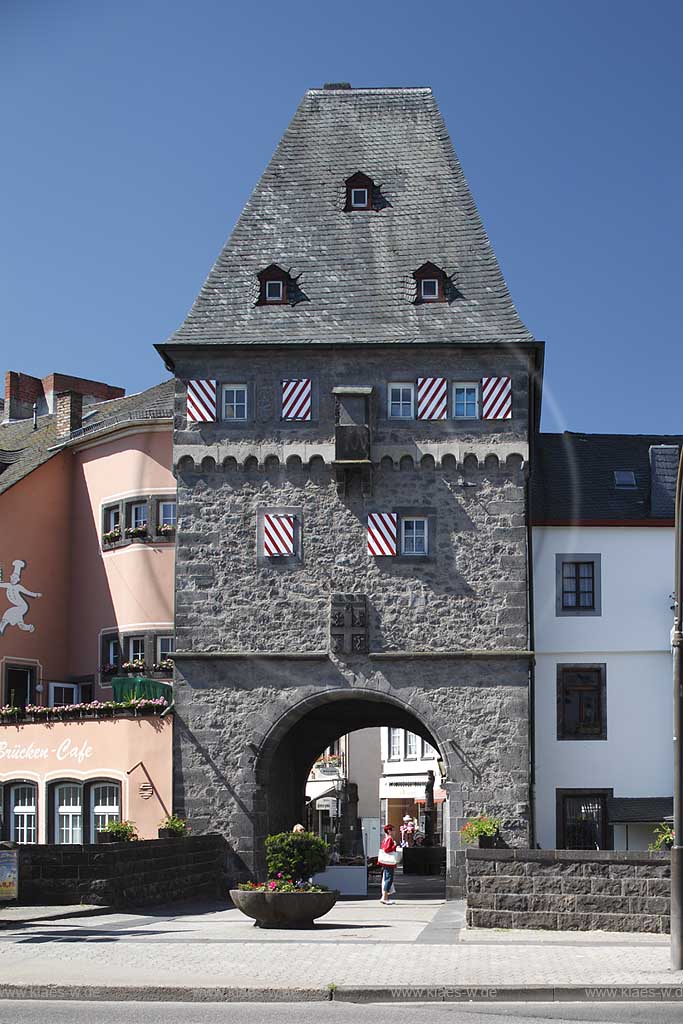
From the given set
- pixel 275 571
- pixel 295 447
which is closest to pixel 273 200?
pixel 295 447

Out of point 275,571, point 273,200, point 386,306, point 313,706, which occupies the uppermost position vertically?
point 273,200

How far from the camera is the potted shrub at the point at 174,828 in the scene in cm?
3112

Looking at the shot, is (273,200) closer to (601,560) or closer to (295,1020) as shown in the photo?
(601,560)

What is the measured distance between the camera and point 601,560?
1347 inches

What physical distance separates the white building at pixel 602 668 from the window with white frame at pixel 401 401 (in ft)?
12.7

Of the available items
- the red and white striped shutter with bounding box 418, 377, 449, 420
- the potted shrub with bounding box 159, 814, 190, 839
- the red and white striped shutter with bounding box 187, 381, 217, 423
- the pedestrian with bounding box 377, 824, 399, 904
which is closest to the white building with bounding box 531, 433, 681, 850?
the red and white striped shutter with bounding box 418, 377, 449, 420

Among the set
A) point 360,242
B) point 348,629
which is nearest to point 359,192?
point 360,242

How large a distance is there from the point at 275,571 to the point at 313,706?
9.59 feet

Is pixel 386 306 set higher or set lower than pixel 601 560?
higher

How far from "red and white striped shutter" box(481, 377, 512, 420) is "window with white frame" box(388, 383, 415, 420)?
151 cm

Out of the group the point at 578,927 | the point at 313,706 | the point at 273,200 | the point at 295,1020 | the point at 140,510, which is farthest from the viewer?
the point at 140,510

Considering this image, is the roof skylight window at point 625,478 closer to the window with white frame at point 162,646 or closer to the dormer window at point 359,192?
the dormer window at point 359,192

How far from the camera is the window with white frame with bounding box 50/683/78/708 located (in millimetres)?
39188

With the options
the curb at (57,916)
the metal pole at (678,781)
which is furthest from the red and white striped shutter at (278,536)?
the metal pole at (678,781)
